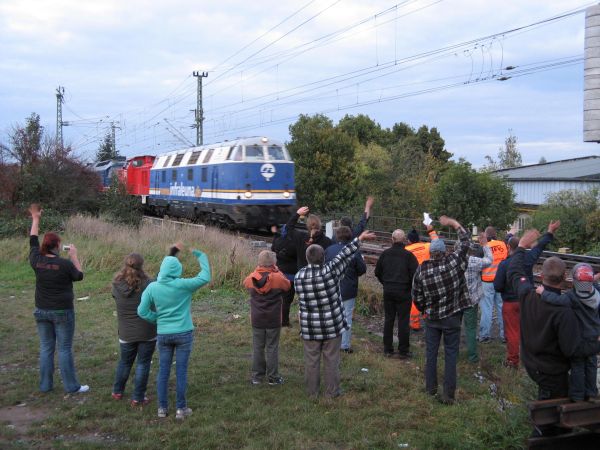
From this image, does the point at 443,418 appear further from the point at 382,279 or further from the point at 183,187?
the point at 183,187

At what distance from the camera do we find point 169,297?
5875 millimetres

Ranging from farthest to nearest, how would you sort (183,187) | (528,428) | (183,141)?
(183,141) → (183,187) → (528,428)

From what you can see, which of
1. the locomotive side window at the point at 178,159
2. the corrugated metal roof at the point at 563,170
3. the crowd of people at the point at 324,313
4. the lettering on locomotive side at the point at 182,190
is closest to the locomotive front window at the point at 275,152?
the lettering on locomotive side at the point at 182,190

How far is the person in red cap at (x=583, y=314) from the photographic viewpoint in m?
4.80

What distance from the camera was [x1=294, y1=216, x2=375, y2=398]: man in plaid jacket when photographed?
634 centimetres

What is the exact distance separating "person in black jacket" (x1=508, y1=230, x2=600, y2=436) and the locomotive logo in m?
16.7

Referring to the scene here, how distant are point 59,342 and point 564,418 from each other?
505 centimetres

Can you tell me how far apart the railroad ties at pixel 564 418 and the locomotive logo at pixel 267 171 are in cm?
1716

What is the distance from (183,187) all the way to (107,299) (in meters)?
14.0

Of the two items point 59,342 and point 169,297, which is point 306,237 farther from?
point 59,342

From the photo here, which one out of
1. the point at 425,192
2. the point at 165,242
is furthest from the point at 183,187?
the point at 425,192

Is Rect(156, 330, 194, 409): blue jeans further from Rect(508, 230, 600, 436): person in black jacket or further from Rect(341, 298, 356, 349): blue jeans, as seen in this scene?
Rect(508, 230, 600, 436): person in black jacket

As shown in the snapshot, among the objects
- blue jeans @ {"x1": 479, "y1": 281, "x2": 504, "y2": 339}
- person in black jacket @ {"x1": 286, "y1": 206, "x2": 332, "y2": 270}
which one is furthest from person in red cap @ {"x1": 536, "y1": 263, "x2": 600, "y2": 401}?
blue jeans @ {"x1": 479, "y1": 281, "x2": 504, "y2": 339}

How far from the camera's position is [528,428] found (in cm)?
519
